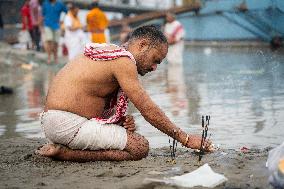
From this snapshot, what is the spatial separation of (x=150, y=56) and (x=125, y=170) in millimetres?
914

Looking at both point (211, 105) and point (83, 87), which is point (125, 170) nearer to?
point (83, 87)

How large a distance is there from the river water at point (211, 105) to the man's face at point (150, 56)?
4.36 feet

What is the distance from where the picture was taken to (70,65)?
4168 mm

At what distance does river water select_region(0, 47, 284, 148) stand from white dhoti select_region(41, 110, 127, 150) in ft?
3.79

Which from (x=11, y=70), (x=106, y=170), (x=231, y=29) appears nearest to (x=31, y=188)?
(x=106, y=170)

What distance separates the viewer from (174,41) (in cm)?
1772

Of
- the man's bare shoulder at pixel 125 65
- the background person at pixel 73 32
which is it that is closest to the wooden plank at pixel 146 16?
the background person at pixel 73 32

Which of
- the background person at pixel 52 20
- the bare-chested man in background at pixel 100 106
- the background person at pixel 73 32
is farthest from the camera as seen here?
the background person at pixel 52 20

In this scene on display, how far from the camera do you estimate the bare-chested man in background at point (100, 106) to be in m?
3.97

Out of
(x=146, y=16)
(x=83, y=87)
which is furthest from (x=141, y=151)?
(x=146, y=16)

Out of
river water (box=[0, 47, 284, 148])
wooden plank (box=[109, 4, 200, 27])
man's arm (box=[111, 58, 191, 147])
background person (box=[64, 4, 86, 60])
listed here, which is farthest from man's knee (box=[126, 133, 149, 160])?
wooden plank (box=[109, 4, 200, 27])

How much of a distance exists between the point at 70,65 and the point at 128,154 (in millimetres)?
864

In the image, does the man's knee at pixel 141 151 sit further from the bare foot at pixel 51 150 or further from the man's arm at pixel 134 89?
the bare foot at pixel 51 150

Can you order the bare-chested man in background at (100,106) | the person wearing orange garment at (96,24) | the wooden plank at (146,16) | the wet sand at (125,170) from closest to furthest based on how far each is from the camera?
the wet sand at (125,170), the bare-chested man in background at (100,106), the person wearing orange garment at (96,24), the wooden plank at (146,16)
